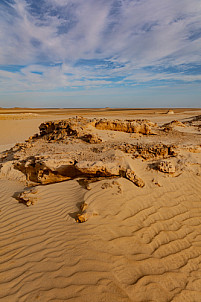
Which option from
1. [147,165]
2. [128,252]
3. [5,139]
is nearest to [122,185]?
[147,165]

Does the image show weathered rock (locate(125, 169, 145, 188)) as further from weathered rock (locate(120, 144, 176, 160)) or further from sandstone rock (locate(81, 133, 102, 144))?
sandstone rock (locate(81, 133, 102, 144))

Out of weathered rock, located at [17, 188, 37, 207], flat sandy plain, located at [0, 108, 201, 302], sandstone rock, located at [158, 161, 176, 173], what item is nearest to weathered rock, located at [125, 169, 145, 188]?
flat sandy plain, located at [0, 108, 201, 302]

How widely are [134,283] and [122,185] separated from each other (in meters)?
2.30

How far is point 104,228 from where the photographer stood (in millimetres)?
3277

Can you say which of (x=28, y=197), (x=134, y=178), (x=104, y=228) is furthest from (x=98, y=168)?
(x=28, y=197)

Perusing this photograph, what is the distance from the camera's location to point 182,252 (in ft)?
9.91

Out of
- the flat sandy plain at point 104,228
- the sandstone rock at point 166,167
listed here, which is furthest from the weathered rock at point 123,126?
the sandstone rock at point 166,167

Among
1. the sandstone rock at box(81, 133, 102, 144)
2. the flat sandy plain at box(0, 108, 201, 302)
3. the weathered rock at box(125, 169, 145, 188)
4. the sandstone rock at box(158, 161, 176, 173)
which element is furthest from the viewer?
the sandstone rock at box(81, 133, 102, 144)

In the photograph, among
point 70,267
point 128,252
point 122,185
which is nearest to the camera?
point 70,267

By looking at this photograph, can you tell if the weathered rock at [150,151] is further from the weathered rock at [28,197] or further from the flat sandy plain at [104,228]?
the weathered rock at [28,197]

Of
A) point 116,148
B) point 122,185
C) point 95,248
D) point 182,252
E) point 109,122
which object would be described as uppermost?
point 109,122

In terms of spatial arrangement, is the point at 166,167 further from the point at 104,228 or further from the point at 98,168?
the point at 104,228

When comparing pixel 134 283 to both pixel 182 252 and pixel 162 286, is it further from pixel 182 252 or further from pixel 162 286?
pixel 182 252

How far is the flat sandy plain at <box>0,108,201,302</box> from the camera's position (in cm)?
236
